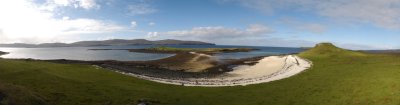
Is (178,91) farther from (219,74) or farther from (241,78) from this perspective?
(219,74)

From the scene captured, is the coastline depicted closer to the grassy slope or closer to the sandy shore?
the sandy shore

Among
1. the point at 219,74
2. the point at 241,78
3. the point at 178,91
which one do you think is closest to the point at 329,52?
the point at 219,74

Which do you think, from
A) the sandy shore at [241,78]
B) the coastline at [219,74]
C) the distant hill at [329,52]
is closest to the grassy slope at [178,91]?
the sandy shore at [241,78]

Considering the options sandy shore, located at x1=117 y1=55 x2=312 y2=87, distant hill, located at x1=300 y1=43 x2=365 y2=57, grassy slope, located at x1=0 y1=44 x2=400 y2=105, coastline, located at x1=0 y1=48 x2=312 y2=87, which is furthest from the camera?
distant hill, located at x1=300 y1=43 x2=365 y2=57

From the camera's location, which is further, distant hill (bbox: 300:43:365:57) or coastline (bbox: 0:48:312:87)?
distant hill (bbox: 300:43:365:57)

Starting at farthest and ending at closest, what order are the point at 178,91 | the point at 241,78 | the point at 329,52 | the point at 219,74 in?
the point at 329,52 → the point at 219,74 → the point at 241,78 → the point at 178,91

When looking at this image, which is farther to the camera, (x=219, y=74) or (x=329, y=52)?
(x=329, y=52)

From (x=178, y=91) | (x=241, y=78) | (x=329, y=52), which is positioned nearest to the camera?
(x=178, y=91)

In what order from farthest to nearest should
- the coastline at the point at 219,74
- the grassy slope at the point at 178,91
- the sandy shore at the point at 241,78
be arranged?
the coastline at the point at 219,74 → the sandy shore at the point at 241,78 → the grassy slope at the point at 178,91

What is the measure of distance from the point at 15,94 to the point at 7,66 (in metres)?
15.3

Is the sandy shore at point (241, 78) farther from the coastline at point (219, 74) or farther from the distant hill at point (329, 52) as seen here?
the distant hill at point (329, 52)

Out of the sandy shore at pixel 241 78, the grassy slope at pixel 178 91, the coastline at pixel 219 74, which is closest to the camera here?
the grassy slope at pixel 178 91

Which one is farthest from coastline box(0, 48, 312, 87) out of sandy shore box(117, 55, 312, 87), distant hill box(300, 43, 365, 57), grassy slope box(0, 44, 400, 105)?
grassy slope box(0, 44, 400, 105)

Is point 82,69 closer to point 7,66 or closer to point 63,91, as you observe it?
point 7,66
